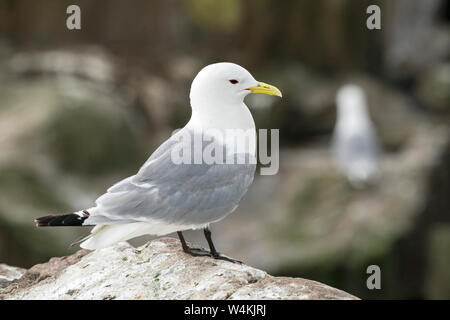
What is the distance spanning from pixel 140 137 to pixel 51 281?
18.4 ft

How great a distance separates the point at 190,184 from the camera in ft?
10.8

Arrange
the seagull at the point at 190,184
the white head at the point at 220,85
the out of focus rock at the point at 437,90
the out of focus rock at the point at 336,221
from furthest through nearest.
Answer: the out of focus rock at the point at 437,90 < the out of focus rock at the point at 336,221 < the white head at the point at 220,85 < the seagull at the point at 190,184

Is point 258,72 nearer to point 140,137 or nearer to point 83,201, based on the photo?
point 140,137

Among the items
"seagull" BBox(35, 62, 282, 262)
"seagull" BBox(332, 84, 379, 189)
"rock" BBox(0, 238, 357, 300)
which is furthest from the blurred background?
"seagull" BBox(35, 62, 282, 262)

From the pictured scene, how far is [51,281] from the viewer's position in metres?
3.65

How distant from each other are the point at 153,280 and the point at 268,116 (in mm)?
7386

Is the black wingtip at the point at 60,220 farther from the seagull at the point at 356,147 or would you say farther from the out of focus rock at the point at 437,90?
the out of focus rock at the point at 437,90

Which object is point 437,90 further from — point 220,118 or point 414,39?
point 220,118

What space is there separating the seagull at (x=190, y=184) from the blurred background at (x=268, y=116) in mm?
3761

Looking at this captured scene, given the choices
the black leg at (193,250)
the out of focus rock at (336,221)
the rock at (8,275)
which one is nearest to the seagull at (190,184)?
the black leg at (193,250)

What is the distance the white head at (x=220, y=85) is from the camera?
3.38 metres

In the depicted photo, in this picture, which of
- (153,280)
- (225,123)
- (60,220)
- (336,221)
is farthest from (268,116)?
(60,220)

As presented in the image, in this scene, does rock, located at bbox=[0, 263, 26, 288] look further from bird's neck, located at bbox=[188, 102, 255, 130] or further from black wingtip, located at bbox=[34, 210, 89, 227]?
bird's neck, located at bbox=[188, 102, 255, 130]

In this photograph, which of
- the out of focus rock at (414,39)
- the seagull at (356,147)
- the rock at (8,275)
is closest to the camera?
the rock at (8,275)
